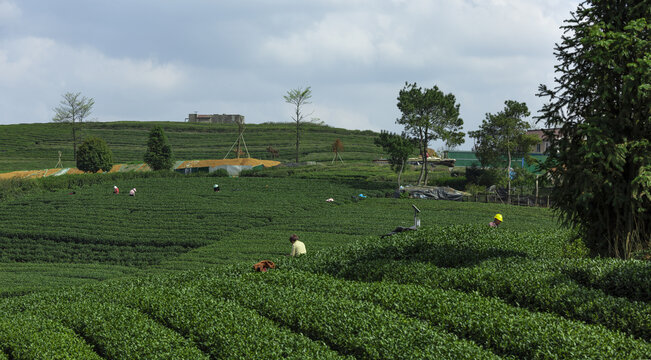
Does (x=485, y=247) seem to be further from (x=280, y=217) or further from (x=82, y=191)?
(x=82, y=191)

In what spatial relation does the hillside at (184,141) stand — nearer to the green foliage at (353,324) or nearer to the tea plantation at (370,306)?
the tea plantation at (370,306)

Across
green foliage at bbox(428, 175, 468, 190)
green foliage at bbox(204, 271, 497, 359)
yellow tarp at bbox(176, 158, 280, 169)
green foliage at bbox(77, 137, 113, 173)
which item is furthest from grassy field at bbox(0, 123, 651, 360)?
yellow tarp at bbox(176, 158, 280, 169)

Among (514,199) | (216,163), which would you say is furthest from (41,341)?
(216,163)

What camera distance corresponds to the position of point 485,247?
1495cm

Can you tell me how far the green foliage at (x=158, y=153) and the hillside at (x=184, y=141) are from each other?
25.3 metres

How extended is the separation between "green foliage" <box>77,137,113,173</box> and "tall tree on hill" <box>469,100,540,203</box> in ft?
140

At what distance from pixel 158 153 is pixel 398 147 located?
30.2 m

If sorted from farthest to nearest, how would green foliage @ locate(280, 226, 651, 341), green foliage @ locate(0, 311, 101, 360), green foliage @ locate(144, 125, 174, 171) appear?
green foliage @ locate(144, 125, 174, 171)
green foliage @ locate(280, 226, 651, 341)
green foliage @ locate(0, 311, 101, 360)

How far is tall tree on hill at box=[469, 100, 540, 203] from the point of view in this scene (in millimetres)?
52094

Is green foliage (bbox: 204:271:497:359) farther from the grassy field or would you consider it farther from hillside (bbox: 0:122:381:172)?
hillside (bbox: 0:122:381:172)

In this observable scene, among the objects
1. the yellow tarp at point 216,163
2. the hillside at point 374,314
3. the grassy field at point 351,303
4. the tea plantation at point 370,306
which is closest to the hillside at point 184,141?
the yellow tarp at point 216,163

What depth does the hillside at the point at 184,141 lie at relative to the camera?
88.7 meters

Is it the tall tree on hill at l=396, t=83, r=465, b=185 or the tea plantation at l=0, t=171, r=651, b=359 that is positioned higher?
the tall tree on hill at l=396, t=83, r=465, b=185

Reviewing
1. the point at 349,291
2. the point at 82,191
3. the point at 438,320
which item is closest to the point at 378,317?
the point at 438,320
